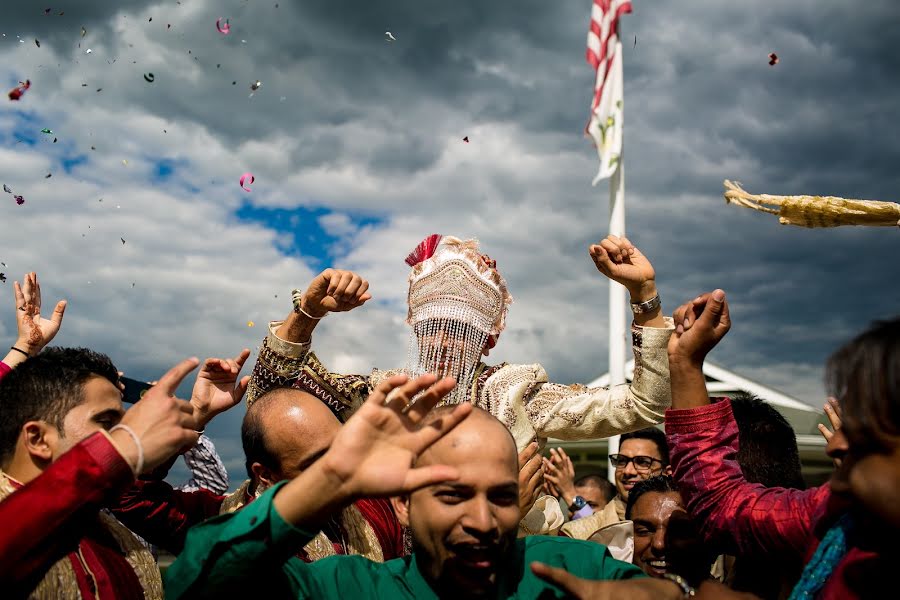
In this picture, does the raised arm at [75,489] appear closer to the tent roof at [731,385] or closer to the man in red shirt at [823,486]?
the man in red shirt at [823,486]

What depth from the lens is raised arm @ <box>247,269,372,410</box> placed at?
3396mm

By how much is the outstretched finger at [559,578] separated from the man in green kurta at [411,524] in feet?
0.42

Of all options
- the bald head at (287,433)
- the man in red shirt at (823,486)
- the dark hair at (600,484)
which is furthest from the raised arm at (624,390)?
the dark hair at (600,484)

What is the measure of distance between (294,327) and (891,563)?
8.71ft

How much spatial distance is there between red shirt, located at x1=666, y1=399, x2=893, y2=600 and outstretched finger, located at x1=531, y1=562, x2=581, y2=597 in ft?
1.96

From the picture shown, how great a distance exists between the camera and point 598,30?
9.27 m

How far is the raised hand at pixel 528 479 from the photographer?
2.92m

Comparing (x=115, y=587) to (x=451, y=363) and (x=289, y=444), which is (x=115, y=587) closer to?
(x=289, y=444)

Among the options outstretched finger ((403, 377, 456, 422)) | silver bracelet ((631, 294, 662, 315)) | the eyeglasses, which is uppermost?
silver bracelet ((631, 294, 662, 315))

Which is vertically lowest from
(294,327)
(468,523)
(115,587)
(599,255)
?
(115,587)

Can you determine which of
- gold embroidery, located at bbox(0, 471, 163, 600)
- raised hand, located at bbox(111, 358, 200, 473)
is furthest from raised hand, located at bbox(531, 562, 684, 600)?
gold embroidery, located at bbox(0, 471, 163, 600)

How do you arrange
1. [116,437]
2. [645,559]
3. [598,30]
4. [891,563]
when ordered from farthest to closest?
[598,30] → [645,559] → [116,437] → [891,563]

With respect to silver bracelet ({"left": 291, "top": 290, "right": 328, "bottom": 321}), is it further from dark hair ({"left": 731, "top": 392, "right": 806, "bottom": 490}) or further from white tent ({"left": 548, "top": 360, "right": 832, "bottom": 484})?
white tent ({"left": 548, "top": 360, "right": 832, "bottom": 484})

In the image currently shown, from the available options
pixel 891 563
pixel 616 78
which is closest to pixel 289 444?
pixel 891 563
